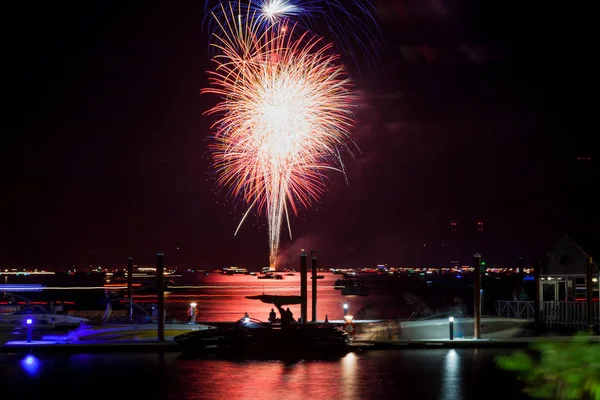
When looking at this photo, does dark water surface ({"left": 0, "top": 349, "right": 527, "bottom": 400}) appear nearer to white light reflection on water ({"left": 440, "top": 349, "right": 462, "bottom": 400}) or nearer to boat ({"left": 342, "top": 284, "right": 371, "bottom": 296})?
white light reflection on water ({"left": 440, "top": 349, "right": 462, "bottom": 400})

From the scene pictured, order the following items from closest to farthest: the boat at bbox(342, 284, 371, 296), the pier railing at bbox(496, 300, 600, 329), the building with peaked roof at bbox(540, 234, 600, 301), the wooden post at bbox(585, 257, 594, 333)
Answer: the wooden post at bbox(585, 257, 594, 333) → the pier railing at bbox(496, 300, 600, 329) → the building with peaked roof at bbox(540, 234, 600, 301) → the boat at bbox(342, 284, 371, 296)

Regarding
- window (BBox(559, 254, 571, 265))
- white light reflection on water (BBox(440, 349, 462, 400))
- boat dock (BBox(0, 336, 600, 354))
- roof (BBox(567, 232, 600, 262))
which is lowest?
white light reflection on water (BBox(440, 349, 462, 400))

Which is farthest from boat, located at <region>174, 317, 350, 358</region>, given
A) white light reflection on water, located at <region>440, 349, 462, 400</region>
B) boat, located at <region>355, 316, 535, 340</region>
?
boat, located at <region>355, 316, 535, 340</region>

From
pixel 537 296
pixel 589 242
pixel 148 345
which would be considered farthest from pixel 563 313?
pixel 148 345

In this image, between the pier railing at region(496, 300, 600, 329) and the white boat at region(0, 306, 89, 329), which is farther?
the white boat at region(0, 306, 89, 329)

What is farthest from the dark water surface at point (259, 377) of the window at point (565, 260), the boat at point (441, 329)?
the window at point (565, 260)

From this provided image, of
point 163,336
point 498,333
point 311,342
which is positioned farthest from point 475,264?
point 163,336

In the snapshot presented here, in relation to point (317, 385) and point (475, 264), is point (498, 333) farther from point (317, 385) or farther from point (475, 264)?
point (317, 385)

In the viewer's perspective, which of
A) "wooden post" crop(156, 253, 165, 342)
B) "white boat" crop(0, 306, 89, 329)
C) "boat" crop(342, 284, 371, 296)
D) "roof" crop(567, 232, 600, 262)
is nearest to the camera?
"wooden post" crop(156, 253, 165, 342)

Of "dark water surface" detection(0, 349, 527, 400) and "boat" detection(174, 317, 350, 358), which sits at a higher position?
"boat" detection(174, 317, 350, 358)
